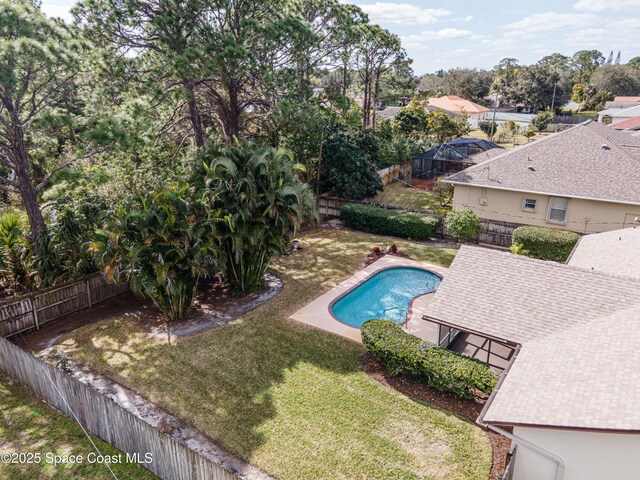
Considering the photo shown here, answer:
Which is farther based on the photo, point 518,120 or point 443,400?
point 518,120

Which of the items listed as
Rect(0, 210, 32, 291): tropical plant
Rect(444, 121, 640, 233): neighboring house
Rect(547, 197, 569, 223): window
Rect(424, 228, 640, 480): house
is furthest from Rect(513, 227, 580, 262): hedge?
Rect(0, 210, 32, 291): tropical plant

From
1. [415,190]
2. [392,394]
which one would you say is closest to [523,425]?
Result: [392,394]

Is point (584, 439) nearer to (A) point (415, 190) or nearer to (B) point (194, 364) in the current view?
(B) point (194, 364)

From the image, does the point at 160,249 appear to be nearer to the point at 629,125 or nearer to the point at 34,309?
the point at 34,309

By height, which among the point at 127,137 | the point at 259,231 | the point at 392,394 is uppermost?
the point at 127,137

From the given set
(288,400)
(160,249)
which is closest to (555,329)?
(288,400)
